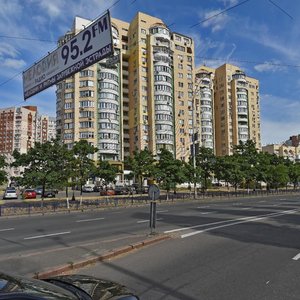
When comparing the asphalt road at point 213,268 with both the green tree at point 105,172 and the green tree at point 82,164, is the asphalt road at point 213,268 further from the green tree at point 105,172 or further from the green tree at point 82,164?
the green tree at point 105,172

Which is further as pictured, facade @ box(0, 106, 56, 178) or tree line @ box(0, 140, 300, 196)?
facade @ box(0, 106, 56, 178)

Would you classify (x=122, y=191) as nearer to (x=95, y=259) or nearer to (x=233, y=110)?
(x=95, y=259)

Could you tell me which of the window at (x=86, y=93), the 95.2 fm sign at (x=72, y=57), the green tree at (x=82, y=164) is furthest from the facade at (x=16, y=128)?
the 95.2 fm sign at (x=72, y=57)

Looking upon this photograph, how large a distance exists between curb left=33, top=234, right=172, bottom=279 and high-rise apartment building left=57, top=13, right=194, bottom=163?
71877mm

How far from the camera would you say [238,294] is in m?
6.25

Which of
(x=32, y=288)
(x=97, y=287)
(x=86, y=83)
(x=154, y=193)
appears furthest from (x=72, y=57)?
(x=86, y=83)

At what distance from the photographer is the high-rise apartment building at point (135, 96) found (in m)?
85.2

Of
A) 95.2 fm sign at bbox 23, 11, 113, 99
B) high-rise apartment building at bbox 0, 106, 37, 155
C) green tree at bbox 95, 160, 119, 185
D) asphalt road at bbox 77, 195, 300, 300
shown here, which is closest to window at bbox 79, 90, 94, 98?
high-rise apartment building at bbox 0, 106, 37, 155

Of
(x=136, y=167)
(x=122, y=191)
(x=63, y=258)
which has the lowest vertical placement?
(x=63, y=258)

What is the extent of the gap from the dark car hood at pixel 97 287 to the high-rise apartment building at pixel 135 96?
7872 centimetres

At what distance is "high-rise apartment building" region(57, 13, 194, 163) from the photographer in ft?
280

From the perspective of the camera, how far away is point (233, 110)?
11856 centimetres

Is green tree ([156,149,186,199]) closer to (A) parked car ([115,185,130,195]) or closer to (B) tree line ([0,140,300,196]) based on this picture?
(B) tree line ([0,140,300,196])

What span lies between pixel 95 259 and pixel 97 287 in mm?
5135
